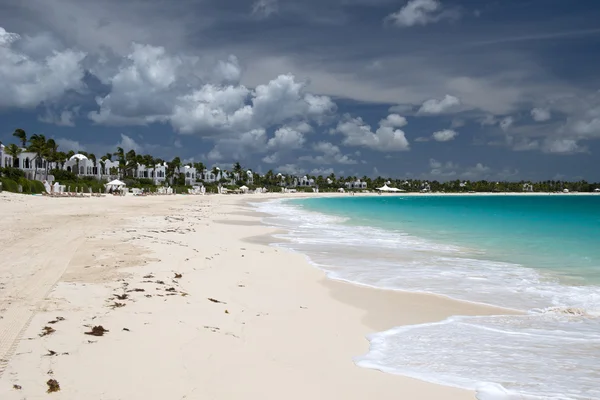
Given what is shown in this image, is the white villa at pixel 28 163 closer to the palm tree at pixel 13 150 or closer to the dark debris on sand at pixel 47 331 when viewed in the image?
the palm tree at pixel 13 150

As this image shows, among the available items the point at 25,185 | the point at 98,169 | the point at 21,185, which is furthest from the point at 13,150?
the point at 98,169

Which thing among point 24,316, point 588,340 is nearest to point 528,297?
point 588,340

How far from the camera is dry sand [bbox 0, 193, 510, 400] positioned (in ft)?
12.9

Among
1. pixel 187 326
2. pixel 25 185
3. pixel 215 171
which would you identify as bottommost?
pixel 187 326

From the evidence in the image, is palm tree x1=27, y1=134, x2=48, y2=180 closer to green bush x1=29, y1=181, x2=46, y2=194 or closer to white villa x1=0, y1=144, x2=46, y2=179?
white villa x1=0, y1=144, x2=46, y2=179

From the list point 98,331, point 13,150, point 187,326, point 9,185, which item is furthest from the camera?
point 13,150

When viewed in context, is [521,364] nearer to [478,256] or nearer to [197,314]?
[197,314]

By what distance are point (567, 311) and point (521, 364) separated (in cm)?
325

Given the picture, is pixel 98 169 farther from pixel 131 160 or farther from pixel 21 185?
pixel 21 185

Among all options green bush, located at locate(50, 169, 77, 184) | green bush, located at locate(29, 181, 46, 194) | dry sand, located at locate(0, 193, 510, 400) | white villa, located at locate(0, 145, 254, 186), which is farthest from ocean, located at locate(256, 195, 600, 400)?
green bush, located at locate(50, 169, 77, 184)

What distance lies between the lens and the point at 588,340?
6.00 metres

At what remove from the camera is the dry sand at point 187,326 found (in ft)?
12.9

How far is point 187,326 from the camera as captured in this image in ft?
18.2

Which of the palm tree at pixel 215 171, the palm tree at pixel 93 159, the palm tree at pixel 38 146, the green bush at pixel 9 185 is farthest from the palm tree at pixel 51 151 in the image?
the palm tree at pixel 215 171
